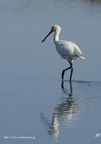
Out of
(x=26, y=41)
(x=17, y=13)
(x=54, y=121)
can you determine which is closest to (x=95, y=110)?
(x=54, y=121)

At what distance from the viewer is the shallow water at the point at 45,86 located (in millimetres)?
8656

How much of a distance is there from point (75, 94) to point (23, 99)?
4.10 ft

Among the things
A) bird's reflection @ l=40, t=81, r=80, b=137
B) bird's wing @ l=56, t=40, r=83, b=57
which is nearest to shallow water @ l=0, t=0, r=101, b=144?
bird's reflection @ l=40, t=81, r=80, b=137

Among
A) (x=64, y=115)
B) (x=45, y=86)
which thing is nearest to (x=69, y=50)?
(x=45, y=86)

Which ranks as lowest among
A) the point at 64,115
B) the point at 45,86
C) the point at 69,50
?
the point at 64,115

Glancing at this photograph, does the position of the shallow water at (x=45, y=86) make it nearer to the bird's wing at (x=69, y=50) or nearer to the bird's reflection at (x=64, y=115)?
the bird's reflection at (x=64, y=115)

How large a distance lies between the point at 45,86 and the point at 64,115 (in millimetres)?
2785

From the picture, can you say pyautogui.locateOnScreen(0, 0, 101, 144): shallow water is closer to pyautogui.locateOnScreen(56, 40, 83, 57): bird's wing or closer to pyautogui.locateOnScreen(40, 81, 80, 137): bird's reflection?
Result: pyautogui.locateOnScreen(40, 81, 80, 137): bird's reflection

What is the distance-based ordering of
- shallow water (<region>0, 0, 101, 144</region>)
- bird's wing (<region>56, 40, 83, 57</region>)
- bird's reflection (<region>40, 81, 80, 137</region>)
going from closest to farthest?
shallow water (<region>0, 0, 101, 144</region>) < bird's reflection (<region>40, 81, 80, 137</region>) < bird's wing (<region>56, 40, 83, 57</region>)

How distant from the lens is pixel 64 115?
955cm

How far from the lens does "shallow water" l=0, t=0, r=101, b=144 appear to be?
28.4 ft

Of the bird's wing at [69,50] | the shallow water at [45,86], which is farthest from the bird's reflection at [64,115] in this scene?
the bird's wing at [69,50]

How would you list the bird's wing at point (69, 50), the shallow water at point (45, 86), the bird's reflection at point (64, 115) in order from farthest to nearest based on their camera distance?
the bird's wing at point (69, 50) < the bird's reflection at point (64, 115) < the shallow water at point (45, 86)

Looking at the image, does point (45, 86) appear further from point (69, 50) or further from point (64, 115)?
point (64, 115)
